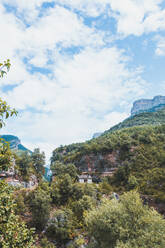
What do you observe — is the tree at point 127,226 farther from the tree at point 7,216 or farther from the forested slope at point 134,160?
the forested slope at point 134,160

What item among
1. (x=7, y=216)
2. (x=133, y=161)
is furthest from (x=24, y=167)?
(x=7, y=216)

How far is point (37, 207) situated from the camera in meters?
24.5

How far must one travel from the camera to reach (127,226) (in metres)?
15.5

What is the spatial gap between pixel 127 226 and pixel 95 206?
12.3m

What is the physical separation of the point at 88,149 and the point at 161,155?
24013 mm

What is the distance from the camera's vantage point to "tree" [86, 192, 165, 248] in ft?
44.8

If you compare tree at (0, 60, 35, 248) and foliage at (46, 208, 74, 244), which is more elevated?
tree at (0, 60, 35, 248)

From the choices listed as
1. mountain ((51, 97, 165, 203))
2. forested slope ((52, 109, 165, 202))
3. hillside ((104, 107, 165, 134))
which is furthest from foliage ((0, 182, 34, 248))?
hillside ((104, 107, 165, 134))

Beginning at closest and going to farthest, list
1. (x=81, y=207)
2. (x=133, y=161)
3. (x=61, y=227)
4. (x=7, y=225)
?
(x=7, y=225) < (x=61, y=227) < (x=81, y=207) < (x=133, y=161)

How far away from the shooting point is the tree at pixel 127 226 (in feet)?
44.8

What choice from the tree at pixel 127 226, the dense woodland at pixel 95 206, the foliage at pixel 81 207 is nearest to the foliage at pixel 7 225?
Result: the dense woodland at pixel 95 206

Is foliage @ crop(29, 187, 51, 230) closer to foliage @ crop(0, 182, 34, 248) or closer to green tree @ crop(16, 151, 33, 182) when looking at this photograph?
green tree @ crop(16, 151, 33, 182)

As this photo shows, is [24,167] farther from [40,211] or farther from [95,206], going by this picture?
[95,206]

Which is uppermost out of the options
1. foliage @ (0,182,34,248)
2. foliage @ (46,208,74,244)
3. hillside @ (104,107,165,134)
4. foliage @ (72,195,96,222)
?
hillside @ (104,107,165,134)
